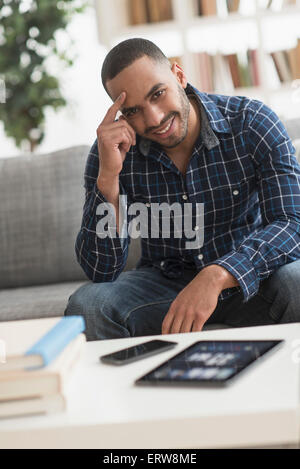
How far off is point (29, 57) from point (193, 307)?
2.56 metres

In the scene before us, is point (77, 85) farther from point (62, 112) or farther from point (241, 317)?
point (241, 317)

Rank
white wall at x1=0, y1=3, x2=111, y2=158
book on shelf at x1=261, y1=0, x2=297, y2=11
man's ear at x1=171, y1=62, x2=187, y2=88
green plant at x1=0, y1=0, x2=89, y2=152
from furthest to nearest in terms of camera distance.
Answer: white wall at x1=0, y1=3, x2=111, y2=158 < green plant at x1=0, y1=0, x2=89, y2=152 < book on shelf at x1=261, y1=0, x2=297, y2=11 < man's ear at x1=171, y1=62, x2=187, y2=88

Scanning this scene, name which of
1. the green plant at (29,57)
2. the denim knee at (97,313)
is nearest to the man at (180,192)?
the denim knee at (97,313)

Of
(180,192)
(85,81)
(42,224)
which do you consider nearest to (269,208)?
(180,192)

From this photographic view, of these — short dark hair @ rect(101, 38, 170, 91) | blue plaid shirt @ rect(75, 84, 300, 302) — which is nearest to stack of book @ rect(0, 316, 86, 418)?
blue plaid shirt @ rect(75, 84, 300, 302)

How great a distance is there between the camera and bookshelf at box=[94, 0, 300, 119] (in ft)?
9.37

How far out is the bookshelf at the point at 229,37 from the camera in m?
2.86

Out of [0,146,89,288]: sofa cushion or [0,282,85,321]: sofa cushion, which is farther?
[0,146,89,288]: sofa cushion

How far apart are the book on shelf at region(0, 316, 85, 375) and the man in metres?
0.50

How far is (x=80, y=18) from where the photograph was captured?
340 cm

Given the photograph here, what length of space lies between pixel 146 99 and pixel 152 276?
1.45ft

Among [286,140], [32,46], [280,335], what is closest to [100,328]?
[280,335]

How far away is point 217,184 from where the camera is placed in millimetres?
1434

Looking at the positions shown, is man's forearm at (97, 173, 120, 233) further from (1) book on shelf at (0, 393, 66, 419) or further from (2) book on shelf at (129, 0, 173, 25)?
(2) book on shelf at (129, 0, 173, 25)
